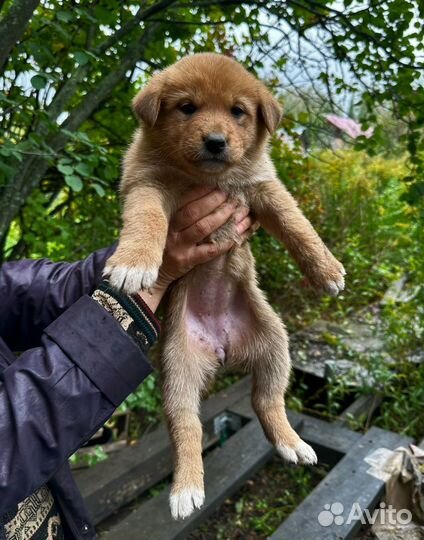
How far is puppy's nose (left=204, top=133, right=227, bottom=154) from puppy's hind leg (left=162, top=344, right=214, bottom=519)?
34.7 inches

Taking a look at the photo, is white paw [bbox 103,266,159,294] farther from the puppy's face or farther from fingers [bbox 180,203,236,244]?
the puppy's face

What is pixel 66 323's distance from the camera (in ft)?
5.31

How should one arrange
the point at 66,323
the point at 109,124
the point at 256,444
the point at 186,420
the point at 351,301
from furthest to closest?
1. the point at 351,301
2. the point at 256,444
3. the point at 109,124
4. the point at 186,420
5. the point at 66,323

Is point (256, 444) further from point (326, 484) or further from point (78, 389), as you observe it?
point (78, 389)

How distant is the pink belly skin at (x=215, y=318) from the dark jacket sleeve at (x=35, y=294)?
472 mm

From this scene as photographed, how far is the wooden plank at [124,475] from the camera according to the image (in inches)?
133

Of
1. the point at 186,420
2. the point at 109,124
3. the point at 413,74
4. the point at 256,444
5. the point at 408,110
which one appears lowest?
the point at 256,444

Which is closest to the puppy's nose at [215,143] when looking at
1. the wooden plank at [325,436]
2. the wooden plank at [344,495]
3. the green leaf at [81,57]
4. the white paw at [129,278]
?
the white paw at [129,278]

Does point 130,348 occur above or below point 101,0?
below

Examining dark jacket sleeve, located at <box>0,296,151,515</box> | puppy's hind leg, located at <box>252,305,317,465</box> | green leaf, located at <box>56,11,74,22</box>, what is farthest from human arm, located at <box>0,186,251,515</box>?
green leaf, located at <box>56,11,74,22</box>

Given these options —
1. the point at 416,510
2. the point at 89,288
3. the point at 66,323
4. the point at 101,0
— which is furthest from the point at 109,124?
the point at 416,510

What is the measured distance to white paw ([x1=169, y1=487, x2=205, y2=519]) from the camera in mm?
1909

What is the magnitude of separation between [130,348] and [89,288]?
712 mm

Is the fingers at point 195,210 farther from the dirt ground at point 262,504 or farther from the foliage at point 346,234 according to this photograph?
the dirt ground at point 262,504
